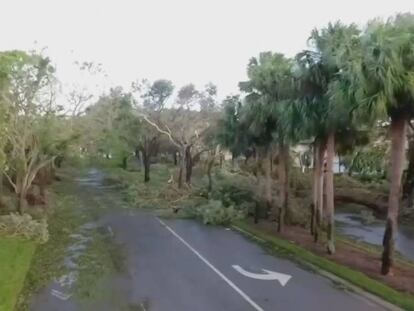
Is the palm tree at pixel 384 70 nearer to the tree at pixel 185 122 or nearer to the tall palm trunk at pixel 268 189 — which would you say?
the tall palm trunk at pixel 268 189

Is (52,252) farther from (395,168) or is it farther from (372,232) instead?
(372,232)

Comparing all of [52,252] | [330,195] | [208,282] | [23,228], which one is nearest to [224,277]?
[208,282]

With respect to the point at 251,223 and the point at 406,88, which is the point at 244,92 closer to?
the point at 251,223

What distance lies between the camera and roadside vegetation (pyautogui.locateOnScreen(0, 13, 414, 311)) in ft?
49.2

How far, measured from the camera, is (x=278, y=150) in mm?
30109

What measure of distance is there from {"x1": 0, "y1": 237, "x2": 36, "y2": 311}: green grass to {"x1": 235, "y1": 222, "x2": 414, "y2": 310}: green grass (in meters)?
9.48

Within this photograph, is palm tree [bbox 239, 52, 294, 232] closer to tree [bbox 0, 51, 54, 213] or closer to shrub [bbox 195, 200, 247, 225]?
shrub [bbox 195, 200, 247, 225]

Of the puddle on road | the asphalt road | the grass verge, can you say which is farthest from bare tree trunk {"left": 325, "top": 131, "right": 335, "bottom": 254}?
the grass verge

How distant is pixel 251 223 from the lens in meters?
29.4

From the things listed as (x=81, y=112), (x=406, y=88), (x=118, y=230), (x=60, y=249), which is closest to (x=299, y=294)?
(x=406, y=88)

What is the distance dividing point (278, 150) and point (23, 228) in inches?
566

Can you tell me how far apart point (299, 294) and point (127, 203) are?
2621 centimetres

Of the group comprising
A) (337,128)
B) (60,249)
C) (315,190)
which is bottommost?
(60,249)

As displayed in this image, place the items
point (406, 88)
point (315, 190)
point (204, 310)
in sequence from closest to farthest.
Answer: point (204, 310) < point (406, 88) < point (315, 190)
